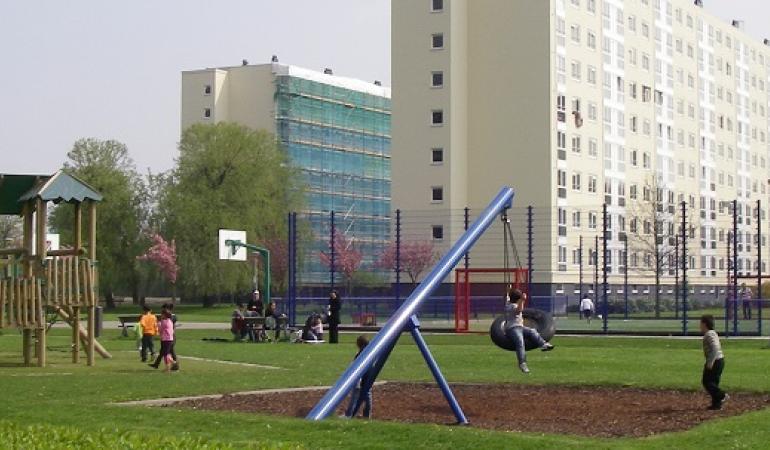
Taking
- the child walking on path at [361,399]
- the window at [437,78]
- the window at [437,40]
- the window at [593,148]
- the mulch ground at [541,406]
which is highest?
the window at [437,40]

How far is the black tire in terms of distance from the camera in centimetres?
2580

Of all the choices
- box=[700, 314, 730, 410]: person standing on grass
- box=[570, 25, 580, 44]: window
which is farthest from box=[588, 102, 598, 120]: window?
box=[700, 314, 730, 410]: person standing on grass

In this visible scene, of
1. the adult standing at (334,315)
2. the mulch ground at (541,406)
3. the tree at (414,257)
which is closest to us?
the mulch ground at (541,406)

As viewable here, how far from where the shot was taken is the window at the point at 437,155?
89275 mm

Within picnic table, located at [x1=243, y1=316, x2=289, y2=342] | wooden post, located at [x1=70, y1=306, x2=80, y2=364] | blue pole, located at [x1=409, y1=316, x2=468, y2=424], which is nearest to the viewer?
blue pole, located at [x1=409, y1=316, x2=468, y2=424]

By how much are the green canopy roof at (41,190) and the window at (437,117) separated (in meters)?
56.3

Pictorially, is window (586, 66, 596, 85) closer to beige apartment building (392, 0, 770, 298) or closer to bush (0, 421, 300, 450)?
beige apartment building (392, 0, 770, 298)

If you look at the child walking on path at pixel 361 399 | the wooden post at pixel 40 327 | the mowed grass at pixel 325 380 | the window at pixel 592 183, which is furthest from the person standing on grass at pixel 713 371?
the window at pixel 592 183

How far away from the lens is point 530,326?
2677cm

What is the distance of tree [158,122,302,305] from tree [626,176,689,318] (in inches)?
1010

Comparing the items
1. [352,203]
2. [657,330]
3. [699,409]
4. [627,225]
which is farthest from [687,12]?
[699,409]

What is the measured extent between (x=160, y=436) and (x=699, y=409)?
369 inches

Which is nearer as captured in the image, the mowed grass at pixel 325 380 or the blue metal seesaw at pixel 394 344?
the mowed grass at pixel 325 380

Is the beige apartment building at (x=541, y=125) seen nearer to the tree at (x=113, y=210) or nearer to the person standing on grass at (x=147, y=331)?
the tree at (x=113, y=210)
